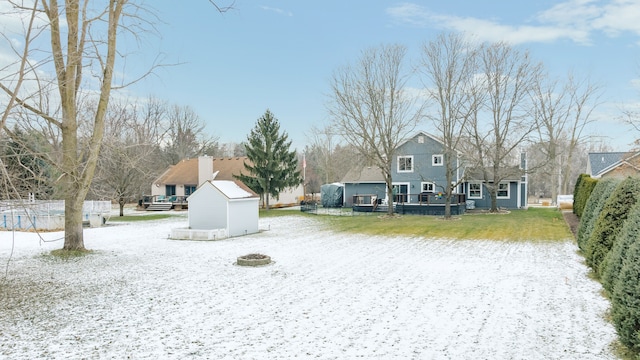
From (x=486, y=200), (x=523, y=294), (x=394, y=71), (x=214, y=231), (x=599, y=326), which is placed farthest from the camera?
(x=486, y=200)

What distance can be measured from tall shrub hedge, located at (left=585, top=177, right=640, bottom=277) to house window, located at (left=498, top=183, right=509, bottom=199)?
2367 cm

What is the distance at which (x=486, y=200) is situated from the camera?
3212 cm

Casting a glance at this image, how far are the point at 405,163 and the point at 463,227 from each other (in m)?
13.1

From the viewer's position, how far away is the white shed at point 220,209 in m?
18.2

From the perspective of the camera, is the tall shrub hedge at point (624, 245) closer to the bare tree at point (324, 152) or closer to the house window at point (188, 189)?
the house window at point (188, 189)

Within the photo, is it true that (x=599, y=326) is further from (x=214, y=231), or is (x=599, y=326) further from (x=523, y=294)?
(x=214, y=231)

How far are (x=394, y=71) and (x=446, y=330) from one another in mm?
22467

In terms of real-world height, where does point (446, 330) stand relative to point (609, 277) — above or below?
below

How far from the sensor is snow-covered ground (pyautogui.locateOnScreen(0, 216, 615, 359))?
18.9 feet

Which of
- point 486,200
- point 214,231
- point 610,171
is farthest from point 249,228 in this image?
point 610,171

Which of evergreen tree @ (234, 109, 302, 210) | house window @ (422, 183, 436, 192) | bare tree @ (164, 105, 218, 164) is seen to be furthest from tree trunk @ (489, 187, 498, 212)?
bare tree @ (164, 105, 218, 164)

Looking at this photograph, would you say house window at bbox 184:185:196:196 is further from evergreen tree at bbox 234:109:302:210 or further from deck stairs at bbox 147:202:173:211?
evergreen tree at bbox 234:109:302:210

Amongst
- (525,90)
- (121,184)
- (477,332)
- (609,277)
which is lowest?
(477,332)

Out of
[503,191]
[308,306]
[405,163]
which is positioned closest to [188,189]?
[405,163]
